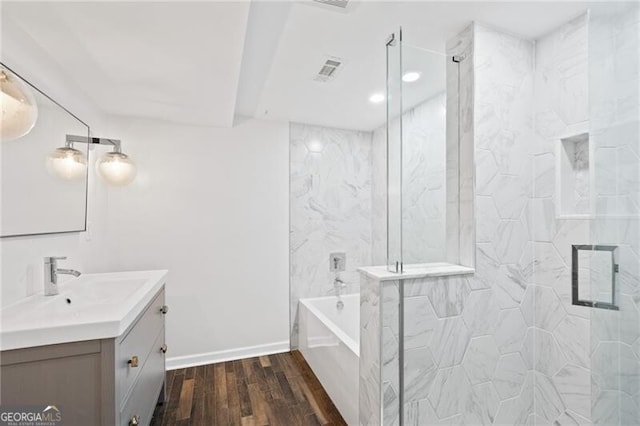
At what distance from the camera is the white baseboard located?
2594mm

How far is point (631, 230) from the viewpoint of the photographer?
76cm

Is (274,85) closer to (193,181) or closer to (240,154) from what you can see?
(240,154)

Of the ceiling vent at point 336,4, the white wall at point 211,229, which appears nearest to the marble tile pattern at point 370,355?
the ceiling vent at point 336,4

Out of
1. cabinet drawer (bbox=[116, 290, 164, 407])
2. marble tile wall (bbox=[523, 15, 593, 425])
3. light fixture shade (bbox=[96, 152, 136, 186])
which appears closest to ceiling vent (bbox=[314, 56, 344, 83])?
marble tile wall (bbox=[523, 15, 593, 425])

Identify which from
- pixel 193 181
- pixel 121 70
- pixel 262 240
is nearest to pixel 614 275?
pixel 121 70

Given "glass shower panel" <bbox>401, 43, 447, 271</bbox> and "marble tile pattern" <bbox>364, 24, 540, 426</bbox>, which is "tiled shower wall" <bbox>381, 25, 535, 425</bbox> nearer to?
"marble tile pattern" <bbox>364, 24, 540, 426</bbox>

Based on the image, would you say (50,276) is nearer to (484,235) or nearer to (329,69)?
(329,69)

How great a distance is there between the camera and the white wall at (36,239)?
49.6 inches

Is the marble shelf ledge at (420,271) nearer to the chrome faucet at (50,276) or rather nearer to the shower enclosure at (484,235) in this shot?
the shower enclosure at (484,235)

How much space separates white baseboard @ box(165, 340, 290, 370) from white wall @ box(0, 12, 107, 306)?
1.13 metres

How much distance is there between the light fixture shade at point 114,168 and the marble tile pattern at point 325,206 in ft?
4.81

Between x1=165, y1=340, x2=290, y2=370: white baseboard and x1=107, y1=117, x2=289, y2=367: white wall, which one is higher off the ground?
x1=107, y1=117, x2=289, y2=367: white wall

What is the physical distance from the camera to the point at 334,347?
204 centimetres

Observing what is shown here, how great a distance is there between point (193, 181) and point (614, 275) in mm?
2791
